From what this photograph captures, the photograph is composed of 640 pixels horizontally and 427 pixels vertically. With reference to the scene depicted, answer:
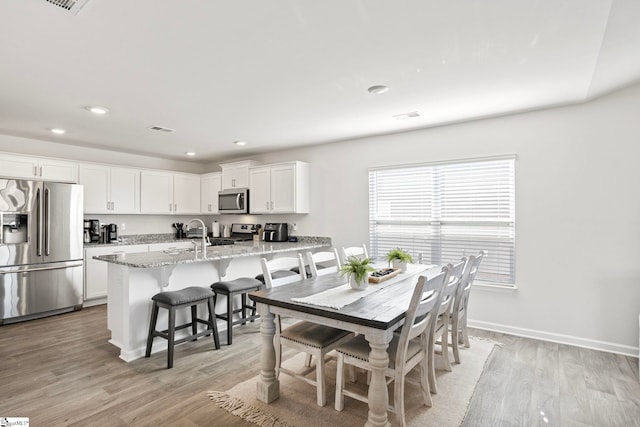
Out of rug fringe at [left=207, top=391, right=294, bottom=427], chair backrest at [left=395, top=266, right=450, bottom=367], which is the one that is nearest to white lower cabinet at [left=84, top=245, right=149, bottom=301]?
rug fringe at [left=207, top=391, right=294, bottom=427]

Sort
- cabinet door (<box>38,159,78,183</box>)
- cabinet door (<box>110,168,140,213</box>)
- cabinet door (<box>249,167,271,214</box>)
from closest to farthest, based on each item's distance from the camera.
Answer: cabinet door (<box>38,159,78,183</box>), cabinet door (<box>110,168,140,213</box>), cabinet door (<box>249,167,271,214</box>)

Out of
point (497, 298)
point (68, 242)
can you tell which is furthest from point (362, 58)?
point (68, 242)

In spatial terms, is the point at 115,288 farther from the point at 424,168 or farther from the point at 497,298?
the point at 497,298

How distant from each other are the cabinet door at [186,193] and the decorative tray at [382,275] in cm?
448

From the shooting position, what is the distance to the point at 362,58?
7.81 feet

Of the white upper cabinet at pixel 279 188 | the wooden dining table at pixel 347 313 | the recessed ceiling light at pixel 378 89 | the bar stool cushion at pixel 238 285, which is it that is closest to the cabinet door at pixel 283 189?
the white upper cabinet at pixel 279 188

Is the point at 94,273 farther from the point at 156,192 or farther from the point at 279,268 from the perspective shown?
the point at 279,268

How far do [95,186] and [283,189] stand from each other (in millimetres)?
2819

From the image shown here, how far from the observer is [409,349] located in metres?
2.20

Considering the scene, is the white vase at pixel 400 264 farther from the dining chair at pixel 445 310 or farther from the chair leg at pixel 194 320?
the chair leg at pixel 194 320

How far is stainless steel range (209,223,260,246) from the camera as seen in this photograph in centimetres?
602

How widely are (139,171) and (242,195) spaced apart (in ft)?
5.66

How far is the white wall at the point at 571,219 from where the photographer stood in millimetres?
3139

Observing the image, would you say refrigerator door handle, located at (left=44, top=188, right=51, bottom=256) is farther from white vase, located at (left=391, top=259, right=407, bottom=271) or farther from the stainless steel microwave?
white vase, located at (left=391, top=259, right=407, bottom=271)
